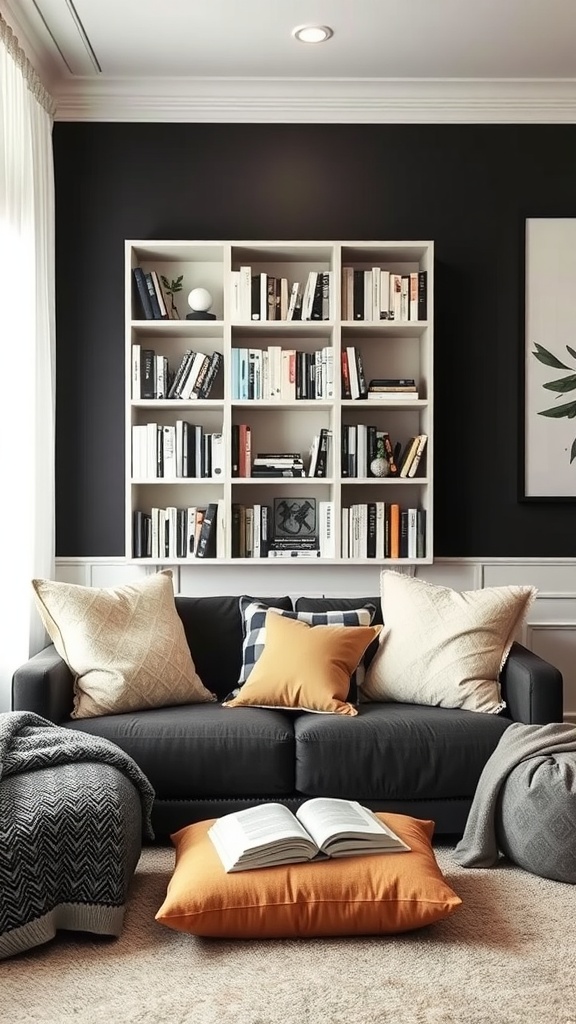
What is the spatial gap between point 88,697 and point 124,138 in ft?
8.37

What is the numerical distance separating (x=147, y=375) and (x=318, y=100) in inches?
57.2

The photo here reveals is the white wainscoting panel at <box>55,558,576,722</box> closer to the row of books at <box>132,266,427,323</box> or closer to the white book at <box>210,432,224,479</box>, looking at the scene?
the white book at <box>210,432,224,479</box>

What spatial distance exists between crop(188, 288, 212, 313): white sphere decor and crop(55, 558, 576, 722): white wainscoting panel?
3.73 feet

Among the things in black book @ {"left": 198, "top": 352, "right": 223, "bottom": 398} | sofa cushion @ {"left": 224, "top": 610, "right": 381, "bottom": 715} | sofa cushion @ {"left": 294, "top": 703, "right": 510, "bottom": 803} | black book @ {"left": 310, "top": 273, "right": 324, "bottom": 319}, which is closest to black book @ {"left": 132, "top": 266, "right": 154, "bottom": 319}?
black book @ {"left": 198, "top": 352, "right": 223, "bottom": 398}

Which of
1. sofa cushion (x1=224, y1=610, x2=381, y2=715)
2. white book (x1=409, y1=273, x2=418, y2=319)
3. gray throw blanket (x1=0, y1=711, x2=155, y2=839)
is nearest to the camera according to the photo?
gray throw blanket (x1=0, y1=711, x2=155, y2=839)

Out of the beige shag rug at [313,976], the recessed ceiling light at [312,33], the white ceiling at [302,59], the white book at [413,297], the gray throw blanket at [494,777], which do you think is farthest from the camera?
the white book at [413,297]

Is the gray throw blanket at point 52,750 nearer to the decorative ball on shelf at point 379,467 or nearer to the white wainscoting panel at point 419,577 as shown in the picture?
the white wainscoting panel at point 419,577

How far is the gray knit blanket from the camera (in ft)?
8.09

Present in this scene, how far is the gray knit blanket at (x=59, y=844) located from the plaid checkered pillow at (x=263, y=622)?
99 cm

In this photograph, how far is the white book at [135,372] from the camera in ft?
14.3

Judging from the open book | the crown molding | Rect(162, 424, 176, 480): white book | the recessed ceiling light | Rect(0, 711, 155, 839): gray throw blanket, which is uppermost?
the recessed ceiling light

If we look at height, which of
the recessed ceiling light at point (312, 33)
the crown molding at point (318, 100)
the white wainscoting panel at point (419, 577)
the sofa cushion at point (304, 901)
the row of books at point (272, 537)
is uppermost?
the recessed ceiling light at point (312, 33)

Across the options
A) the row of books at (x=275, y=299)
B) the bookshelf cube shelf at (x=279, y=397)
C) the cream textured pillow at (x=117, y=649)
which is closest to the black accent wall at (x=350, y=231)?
the bookshelf cube shelf at (x=279, y=397)

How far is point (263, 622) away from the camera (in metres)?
3.80
